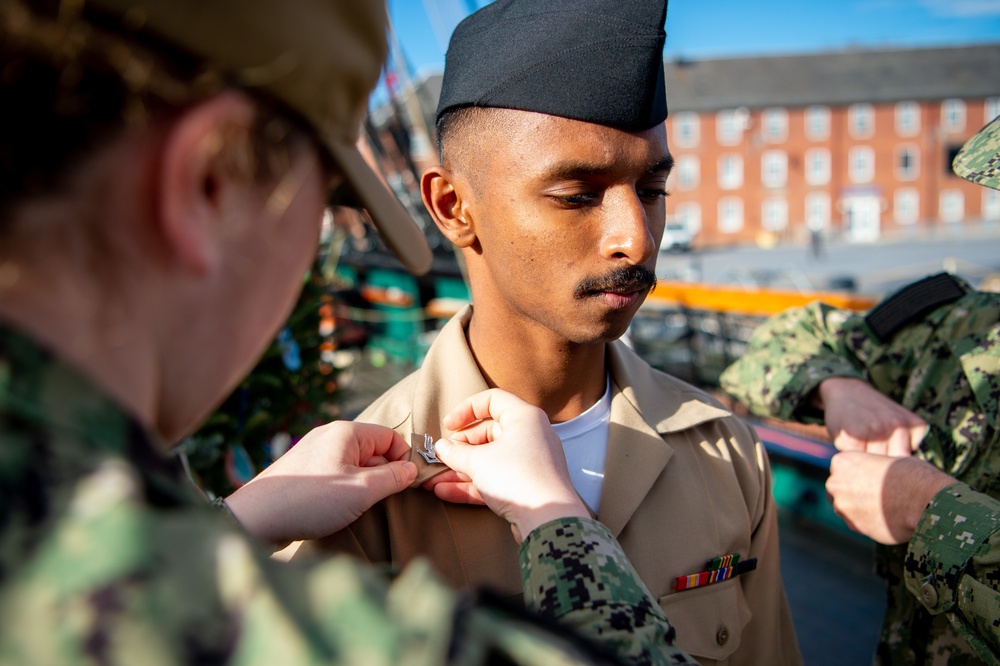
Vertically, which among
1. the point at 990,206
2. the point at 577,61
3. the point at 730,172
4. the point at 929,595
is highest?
the point at 577,61

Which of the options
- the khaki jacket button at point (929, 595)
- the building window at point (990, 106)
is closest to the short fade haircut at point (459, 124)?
the khaki jacket button at point (929, 595)

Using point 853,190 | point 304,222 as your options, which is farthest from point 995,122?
point 853,190

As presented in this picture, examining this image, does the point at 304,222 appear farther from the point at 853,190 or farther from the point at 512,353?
the point at 853,190

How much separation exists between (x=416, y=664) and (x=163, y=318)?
0.43m

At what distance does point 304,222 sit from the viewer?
0.92 metres

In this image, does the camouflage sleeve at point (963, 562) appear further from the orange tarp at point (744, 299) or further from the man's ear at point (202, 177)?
the orange tarp at point (744, 299)

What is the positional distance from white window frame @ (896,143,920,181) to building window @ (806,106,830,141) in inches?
200

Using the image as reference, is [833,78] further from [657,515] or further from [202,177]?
[202,177]

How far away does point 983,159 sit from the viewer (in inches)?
94.3

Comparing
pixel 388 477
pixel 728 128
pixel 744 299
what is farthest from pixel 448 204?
pixel 728 128

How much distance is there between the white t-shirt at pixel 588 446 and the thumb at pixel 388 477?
52 cm

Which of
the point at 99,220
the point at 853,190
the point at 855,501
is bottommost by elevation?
the point at 853,190

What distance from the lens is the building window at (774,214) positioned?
175 feet

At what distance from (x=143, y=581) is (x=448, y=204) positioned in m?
1.56
